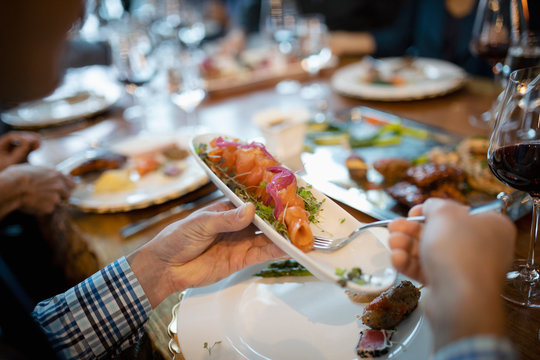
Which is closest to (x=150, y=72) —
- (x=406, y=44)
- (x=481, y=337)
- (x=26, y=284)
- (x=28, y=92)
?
(x=28, y=92)

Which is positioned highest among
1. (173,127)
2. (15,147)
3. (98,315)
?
(15,147)

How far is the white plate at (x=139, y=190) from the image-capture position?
1596 millimetres

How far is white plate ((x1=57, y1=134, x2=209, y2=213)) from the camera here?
62.8 inches

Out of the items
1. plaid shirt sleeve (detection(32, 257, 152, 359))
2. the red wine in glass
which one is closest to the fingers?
plaid shirt sleeve (detection(32, 257, 152, 359))

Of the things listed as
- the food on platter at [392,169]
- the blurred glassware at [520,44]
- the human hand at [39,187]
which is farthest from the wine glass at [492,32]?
the human hand at [39,187]

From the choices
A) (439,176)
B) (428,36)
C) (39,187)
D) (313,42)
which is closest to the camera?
(439,176)

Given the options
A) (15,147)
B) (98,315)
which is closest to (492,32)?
(98,315)

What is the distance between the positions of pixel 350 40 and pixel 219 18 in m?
3.59

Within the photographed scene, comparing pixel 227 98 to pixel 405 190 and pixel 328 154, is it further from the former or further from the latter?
pixel 405 190

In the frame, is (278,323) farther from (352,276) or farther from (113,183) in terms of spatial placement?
(113,183)

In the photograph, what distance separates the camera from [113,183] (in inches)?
67.3

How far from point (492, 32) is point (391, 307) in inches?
72.1

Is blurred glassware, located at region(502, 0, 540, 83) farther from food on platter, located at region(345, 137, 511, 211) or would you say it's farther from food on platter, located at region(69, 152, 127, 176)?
food on platter, located at region(69, 152, 127, 176)

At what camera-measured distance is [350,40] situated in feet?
12.0
